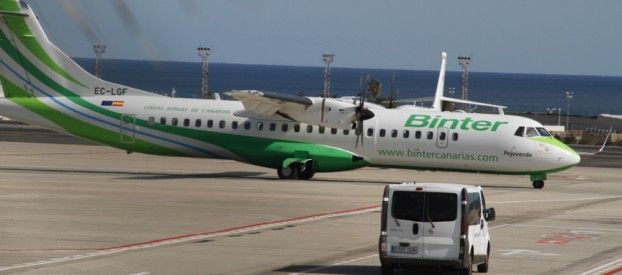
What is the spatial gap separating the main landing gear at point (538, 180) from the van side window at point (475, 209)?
22957mm

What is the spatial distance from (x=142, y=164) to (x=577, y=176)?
63.8ft

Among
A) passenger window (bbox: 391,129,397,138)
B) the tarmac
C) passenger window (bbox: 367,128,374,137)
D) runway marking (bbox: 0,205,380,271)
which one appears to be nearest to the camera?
runway marking (bbox: 0,205,380,271)

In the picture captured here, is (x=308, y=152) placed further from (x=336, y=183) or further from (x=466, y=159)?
(x=466, y=159)

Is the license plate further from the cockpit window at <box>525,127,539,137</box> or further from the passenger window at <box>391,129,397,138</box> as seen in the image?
the cockpit window at <box>525,127,539,137</box>

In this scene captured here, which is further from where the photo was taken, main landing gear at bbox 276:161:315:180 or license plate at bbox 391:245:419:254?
main landing gear at bbox 276:161:315:180

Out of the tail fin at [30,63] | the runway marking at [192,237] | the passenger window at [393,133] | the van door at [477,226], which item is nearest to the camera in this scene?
the van door at [477,226]

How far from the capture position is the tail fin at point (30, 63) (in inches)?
1742

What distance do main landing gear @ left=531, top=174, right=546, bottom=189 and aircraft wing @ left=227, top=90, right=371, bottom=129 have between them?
23.2 feet

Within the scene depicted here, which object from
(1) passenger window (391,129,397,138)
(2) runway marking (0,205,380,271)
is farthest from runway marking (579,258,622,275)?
(1) passenger window (391,129,397,138)

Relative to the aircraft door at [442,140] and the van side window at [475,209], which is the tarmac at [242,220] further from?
the aircraft door at [442,140]

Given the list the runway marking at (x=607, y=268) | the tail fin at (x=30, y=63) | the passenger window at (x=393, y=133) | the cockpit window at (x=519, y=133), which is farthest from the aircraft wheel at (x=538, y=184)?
the runway marking at (x=607, y=268)

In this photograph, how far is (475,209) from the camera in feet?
67.6

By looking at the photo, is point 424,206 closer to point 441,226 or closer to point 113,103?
point 441,226

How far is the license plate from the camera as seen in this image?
774 inches
